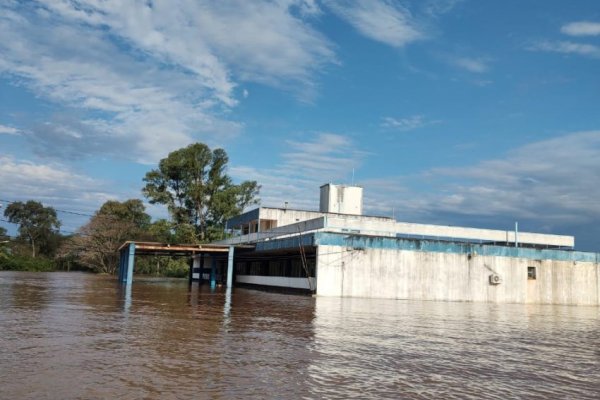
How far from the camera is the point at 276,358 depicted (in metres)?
9.26

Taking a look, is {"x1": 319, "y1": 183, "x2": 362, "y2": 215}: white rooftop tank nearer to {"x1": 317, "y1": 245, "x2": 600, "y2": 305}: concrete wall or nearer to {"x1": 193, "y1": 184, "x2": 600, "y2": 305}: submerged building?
{"x1": 193, "y1": 184, "x2": 600, "y2": 305}: submerged building

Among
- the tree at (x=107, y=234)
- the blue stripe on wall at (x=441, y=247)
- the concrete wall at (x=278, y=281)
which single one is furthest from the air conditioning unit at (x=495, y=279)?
the tree at (x=107, y=234)

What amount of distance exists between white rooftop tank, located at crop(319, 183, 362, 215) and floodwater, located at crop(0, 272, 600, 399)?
95.5 feet

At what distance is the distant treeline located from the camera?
59844mm

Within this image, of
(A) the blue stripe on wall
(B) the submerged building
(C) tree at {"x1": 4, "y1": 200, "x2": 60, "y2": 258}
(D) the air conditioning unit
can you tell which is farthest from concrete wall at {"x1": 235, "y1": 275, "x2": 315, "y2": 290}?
(C) tree at {"x1": 4, "y1": 200, "x2": 60, "y2": 258}

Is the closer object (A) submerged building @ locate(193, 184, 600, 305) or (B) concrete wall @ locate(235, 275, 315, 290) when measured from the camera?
(A) submerged building @ locate(193, 184, 600, 305)

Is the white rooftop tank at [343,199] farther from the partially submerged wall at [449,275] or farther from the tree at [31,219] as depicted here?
Answer: the tree at [31,219]

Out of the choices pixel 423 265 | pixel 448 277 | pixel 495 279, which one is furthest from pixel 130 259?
pixel 495 279

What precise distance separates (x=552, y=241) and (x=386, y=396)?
130 ft

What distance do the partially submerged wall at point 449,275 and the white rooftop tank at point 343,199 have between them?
14.8 m

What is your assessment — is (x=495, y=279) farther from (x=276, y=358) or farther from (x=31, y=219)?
(x=31, y=219)

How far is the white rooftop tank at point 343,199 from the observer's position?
45.2m

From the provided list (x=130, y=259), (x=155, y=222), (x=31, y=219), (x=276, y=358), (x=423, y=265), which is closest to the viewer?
(x=276, y=358)

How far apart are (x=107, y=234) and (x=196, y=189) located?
18.3 metres
